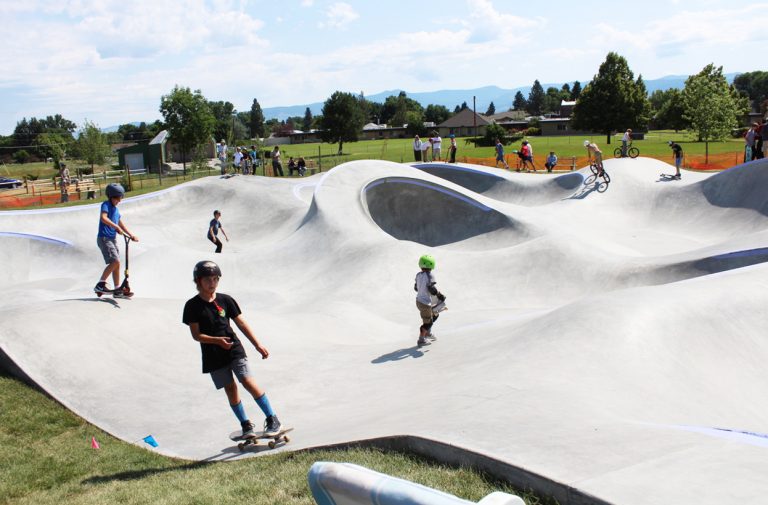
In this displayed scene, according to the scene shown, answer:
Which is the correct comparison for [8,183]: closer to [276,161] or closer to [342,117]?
[276,161]

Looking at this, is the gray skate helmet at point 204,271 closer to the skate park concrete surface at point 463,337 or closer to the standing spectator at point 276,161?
the skate park concrete surface at point 463,337

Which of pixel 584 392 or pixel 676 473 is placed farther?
pixel 584 392

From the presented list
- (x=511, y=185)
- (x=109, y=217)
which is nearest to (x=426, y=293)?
(x=109, y=217)

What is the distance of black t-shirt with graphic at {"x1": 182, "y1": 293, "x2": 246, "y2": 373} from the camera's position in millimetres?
5906

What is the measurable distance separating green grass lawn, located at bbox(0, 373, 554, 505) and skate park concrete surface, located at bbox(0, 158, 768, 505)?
321mm

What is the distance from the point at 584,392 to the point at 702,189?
19.1 metres

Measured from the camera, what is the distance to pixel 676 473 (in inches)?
166

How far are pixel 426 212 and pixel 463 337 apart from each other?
39.9 feet

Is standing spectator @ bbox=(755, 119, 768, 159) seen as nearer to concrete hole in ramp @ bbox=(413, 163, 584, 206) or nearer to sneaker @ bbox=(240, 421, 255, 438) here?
concrete hole in ramp @ bbox=(413, 163, 584, 206)

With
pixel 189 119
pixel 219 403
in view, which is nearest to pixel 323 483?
pixel 219 403

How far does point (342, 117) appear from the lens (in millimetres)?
93750

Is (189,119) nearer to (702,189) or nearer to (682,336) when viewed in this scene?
(702,189)

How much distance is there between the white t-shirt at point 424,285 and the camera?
32.6ft

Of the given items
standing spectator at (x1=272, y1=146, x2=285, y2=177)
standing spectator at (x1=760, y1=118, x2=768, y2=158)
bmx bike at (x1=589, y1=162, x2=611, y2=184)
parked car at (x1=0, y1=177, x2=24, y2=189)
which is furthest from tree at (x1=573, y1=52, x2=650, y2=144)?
parked car at (x1=0, y1=177, x2=24, y2=189)
